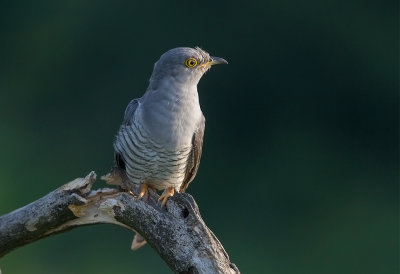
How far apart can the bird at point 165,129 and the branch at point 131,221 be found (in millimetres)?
402

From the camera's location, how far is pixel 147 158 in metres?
4.00

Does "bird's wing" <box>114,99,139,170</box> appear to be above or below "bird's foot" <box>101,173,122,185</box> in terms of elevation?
above

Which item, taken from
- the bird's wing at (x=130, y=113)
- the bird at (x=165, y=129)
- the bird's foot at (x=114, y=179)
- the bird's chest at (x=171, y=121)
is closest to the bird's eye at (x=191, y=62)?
the bird at (x=165, y=129)

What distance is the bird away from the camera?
3980 mm

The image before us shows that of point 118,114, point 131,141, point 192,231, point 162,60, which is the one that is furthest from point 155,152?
point 118,114

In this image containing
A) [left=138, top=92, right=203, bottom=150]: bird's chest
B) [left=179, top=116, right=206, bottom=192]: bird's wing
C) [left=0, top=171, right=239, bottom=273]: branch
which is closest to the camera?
[left=0, top=171, right=239, bottom=273]: branch

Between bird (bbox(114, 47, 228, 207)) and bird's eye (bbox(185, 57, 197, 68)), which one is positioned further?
bird's eye (bbox(185, 57, 197, 68))

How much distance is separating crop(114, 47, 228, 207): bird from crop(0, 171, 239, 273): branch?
1.32ft

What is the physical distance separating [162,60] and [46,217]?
0.99 m

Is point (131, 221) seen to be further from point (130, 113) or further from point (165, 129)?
point (130, 113)

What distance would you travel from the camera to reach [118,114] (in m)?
9.23

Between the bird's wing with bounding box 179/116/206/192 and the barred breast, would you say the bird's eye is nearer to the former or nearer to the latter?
the bird's wing with bounding box 179/116/206/192

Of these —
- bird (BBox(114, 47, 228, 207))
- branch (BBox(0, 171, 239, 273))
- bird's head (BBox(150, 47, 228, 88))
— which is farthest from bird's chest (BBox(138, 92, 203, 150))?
branch (BBox(0, 171, 239, 273))

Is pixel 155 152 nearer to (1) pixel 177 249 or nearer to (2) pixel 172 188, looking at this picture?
(2) pixel 172 188
